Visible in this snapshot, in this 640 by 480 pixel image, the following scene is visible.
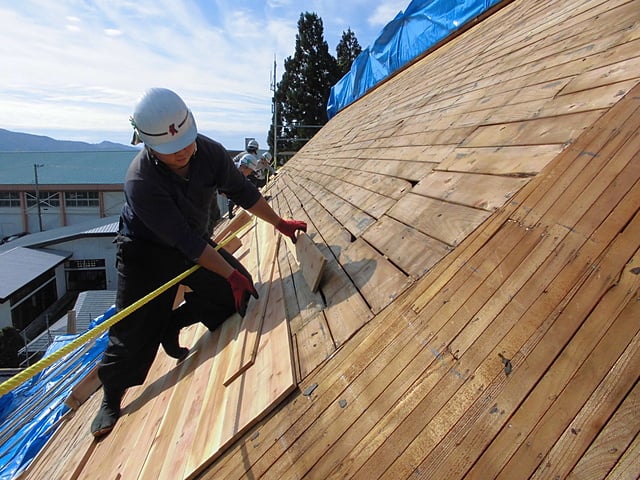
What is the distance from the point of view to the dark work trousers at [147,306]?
2.55 meters

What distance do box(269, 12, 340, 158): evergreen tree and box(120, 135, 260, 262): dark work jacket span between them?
31.4 m

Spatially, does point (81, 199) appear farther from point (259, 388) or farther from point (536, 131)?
point (536, 131)

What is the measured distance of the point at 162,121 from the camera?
2213mm

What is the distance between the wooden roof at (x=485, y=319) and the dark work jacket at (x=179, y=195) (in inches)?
28.5

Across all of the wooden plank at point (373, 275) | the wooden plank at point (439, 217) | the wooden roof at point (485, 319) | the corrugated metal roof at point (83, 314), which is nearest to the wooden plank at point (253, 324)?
the wooden roof at point (485, 319)

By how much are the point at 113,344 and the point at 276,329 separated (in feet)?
3.84

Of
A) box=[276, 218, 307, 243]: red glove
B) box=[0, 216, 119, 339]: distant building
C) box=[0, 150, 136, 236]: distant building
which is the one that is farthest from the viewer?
box=[0, 150, 136, 236]: distant building

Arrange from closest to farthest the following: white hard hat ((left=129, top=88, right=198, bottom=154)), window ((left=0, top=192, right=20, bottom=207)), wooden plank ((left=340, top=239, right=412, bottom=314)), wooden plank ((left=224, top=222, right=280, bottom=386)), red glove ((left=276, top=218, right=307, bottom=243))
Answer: wooden plank ((left=340, top=239, right=412, bottom=314)) < wooden plank ((left=224, top=222, right=280, bottom=386)) < white hard hat ((left=129, top=88, right=198, bottom=154)) < red glove ((left=276, top=218, right=307, bottom=243)) < window ((left=0, top=192, right=20, bottom=207))

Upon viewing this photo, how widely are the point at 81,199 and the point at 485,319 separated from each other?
109ft

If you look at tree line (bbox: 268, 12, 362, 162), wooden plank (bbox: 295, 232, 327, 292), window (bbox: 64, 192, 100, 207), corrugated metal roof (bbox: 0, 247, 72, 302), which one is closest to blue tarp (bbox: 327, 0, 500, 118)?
wooden plank (bbox: 295, 232, 327, 292)

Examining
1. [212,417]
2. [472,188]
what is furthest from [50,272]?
[472,188]

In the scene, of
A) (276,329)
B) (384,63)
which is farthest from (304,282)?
(384,63)

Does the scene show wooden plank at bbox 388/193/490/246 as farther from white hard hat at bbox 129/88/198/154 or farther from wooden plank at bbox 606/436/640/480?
white hard hat at bbox 129/88/198/154

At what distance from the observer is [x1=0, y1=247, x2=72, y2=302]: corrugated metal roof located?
1659 cm
